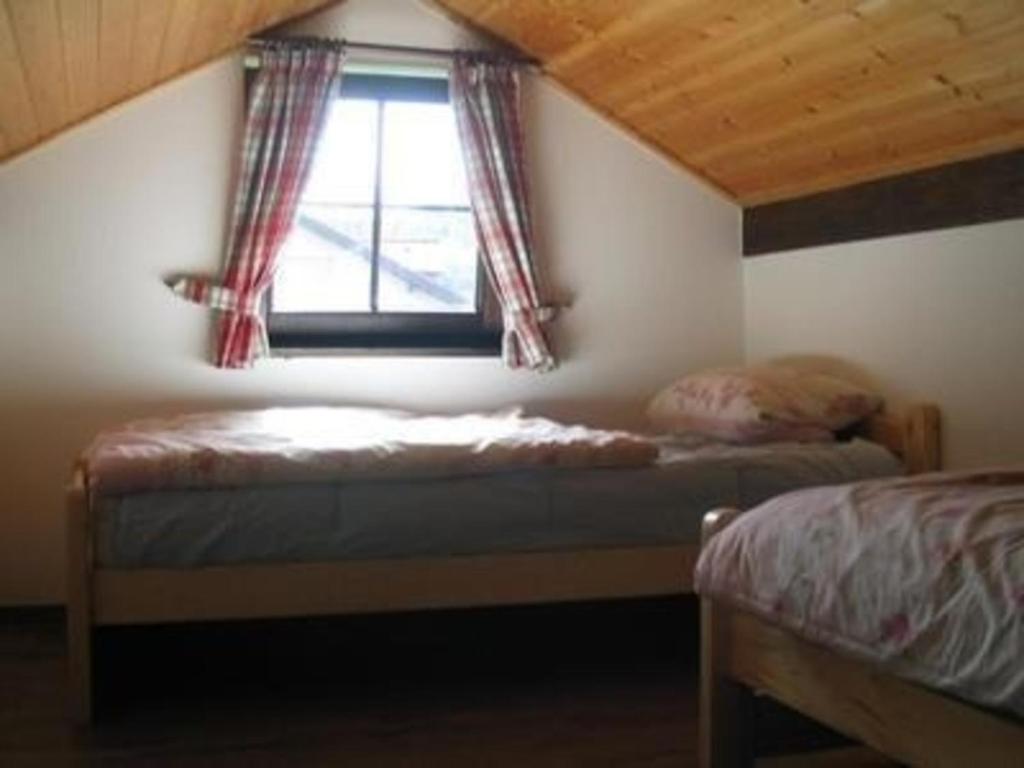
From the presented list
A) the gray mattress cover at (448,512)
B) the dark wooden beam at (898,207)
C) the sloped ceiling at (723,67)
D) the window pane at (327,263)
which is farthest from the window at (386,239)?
the gray mattress cover at (448,512)

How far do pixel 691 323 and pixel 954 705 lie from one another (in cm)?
293

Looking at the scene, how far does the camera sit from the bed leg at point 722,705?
1.86 m

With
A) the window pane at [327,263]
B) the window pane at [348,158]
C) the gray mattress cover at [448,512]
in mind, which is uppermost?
the window pane at [348,158]

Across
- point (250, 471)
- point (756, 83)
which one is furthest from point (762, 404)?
point (250, 471)

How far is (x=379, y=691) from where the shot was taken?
8.96 feet

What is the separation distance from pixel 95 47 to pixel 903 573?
2.37m

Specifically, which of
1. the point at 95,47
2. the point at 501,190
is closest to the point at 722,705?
the point at 95,47

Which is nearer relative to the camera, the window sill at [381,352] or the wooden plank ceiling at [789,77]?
the wooden plank ceiling at [789,77]

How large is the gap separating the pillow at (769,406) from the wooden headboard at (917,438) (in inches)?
5.6

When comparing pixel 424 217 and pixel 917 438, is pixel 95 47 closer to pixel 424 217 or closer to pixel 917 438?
pixel 424 217

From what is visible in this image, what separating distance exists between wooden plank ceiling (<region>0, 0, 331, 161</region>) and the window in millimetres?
473

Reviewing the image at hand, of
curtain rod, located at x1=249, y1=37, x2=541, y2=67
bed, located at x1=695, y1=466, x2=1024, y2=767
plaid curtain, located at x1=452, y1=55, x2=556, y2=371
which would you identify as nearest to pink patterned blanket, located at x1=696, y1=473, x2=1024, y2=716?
bed, located at x1=695, y1=466, x2=1024, y2=767

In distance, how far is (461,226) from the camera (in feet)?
13.2

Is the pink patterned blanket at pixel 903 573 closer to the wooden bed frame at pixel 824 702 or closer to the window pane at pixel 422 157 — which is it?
the wooden bed frame at pixel 824 702
